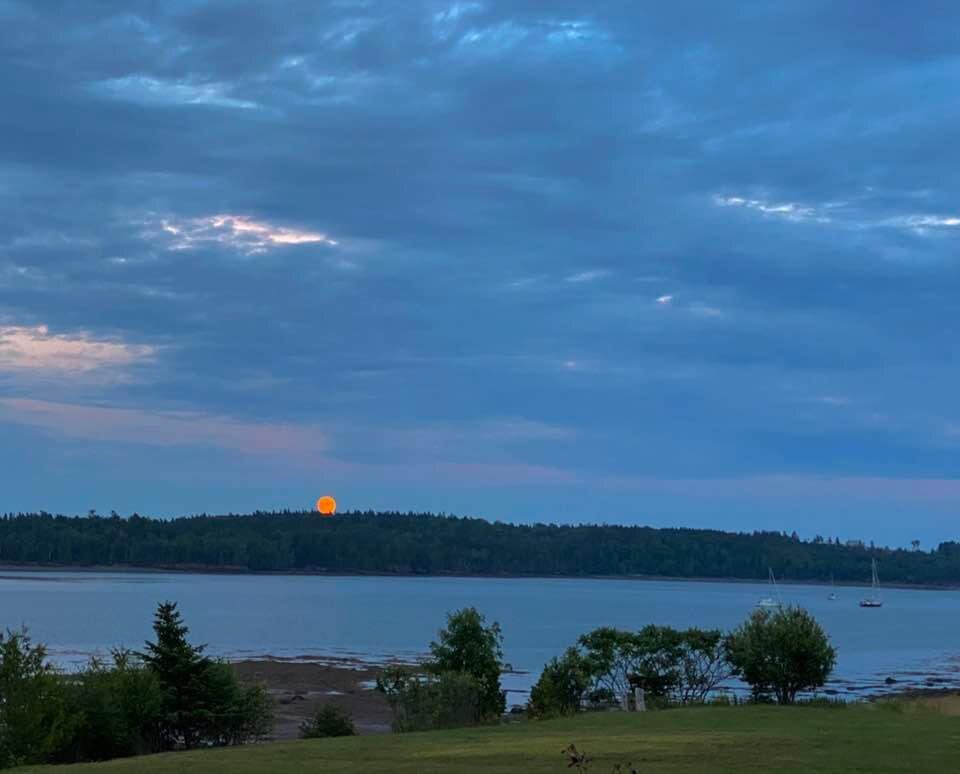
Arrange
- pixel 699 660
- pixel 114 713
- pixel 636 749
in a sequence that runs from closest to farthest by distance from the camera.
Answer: pixel 636 749 < pixel 114 713 < pixel 699 660

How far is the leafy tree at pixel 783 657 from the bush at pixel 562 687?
5666 millimetres

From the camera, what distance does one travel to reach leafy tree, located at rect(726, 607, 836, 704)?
147 ft

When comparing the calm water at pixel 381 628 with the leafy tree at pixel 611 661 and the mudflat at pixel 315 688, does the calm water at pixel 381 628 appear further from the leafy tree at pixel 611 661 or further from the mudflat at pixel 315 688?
the leafy tree at pixel 611 661

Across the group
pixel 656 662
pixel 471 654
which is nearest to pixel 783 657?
pixel 656 662

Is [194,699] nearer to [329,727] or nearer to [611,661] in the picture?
[329,727]

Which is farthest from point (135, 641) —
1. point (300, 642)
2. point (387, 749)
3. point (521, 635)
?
point (387, 749)

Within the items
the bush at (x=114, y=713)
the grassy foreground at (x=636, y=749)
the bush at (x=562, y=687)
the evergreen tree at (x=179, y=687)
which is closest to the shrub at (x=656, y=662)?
the bush at (x=562, y=687)

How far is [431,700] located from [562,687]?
270 inches

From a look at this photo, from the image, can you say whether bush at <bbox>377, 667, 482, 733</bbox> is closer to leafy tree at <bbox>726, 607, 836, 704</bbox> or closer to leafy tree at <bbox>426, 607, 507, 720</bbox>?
leafy tree at <bbox>426, 607, 507, 720</bbox>

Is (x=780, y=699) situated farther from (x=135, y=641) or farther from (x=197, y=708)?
(x=135, y=641)

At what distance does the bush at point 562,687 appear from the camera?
147 ft

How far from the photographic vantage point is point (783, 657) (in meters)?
45.0

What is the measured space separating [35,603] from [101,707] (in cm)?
13771

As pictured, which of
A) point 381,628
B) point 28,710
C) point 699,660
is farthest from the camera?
point 381,628
